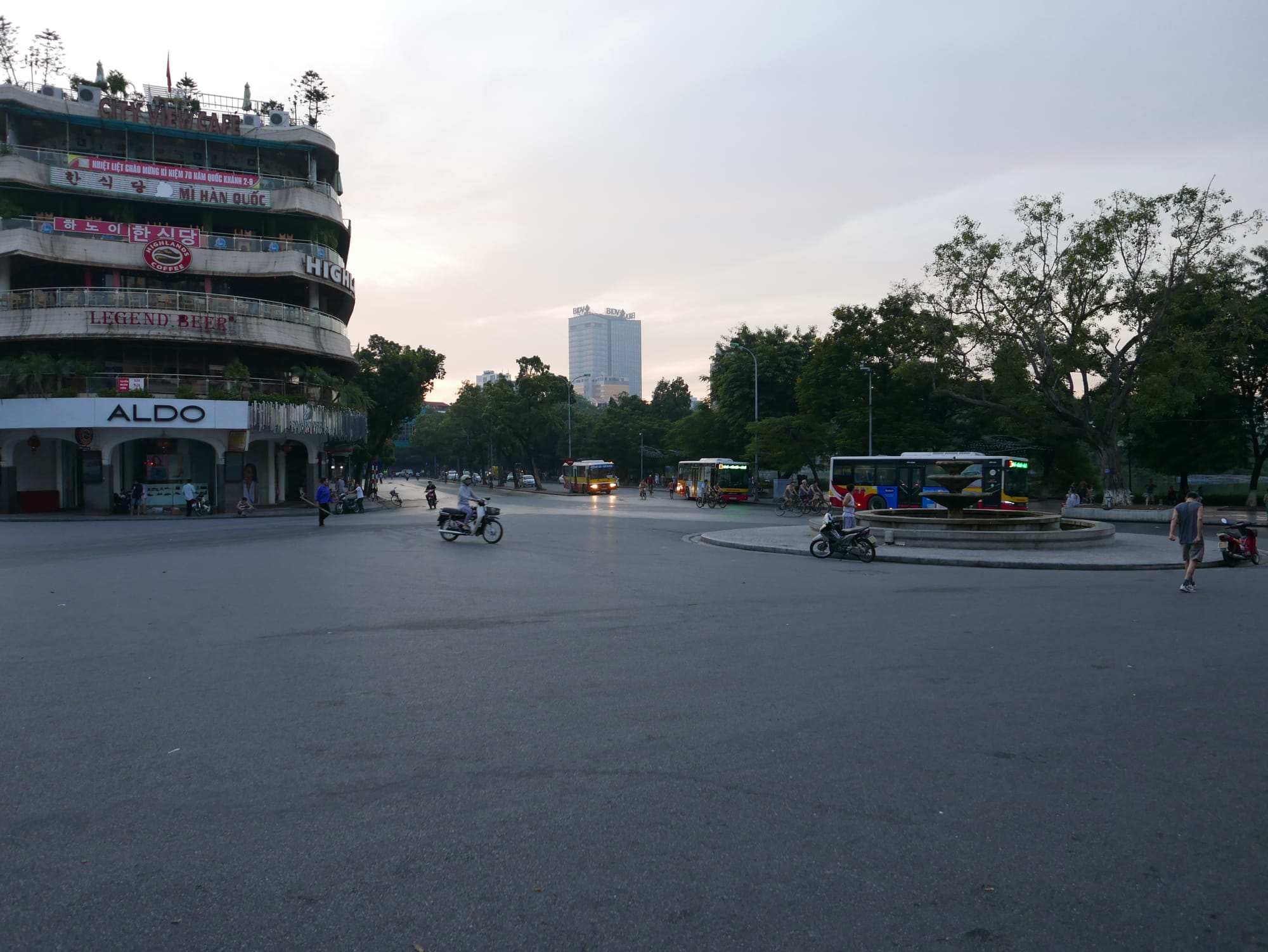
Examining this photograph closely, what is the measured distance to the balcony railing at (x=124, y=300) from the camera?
37.2 meters

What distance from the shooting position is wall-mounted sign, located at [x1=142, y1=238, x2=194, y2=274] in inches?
1519

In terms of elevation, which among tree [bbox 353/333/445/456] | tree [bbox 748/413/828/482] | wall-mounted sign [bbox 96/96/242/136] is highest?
wall-mounted sign [bbox 96/96/242/136]

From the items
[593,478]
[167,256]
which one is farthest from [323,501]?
[593,478]

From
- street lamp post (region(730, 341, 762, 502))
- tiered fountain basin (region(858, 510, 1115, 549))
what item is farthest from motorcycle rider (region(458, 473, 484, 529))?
street lamp post (region(730, 341, 762, 502))

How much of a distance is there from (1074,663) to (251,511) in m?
36.5

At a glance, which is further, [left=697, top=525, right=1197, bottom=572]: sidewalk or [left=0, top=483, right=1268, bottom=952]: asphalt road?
[left=697, top=525, right=1197, bottom=572]: sidewalk

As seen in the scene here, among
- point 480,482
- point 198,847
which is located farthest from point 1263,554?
point 480,482

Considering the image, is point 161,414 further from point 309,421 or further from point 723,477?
point 723,477

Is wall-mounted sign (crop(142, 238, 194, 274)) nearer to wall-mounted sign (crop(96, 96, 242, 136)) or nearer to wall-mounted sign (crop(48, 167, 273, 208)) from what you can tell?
wall-mounted sign (crop(48, 167, 273, 208))

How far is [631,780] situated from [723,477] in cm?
4412

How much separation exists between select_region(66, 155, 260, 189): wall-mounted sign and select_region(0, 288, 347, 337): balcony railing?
19.2 feet

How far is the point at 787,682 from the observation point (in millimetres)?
7078

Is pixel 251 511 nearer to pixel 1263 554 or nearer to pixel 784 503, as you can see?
pixel 784 503

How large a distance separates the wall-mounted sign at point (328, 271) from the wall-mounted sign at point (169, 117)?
8.02m
